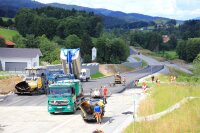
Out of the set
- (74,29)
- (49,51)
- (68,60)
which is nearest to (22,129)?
(68,60)

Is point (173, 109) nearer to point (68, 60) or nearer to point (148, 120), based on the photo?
point (148, 120)

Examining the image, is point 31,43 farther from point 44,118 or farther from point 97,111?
point 97,111

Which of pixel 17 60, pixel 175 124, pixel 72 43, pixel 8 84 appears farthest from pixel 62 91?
pixel 72 43

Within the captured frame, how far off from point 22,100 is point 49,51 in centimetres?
7320

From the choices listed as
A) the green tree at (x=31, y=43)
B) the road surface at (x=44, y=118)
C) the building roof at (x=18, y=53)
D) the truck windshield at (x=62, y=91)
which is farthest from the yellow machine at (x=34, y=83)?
the green tree at (x=31, y=43)

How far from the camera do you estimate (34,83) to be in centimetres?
4906

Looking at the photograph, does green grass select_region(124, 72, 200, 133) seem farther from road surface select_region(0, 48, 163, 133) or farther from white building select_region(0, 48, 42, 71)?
white building select_region(0, 48, 42, 71)

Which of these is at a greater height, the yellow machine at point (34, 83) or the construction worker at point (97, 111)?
the construction worker at point (97, 111)

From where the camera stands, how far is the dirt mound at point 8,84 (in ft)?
171

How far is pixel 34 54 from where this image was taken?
88.7 metres

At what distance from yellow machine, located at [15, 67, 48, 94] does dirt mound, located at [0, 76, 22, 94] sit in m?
2.91

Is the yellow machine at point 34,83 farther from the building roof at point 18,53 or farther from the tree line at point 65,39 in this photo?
the tree line at point 65,39

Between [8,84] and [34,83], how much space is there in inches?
324

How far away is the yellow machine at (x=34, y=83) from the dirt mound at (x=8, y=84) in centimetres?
291
